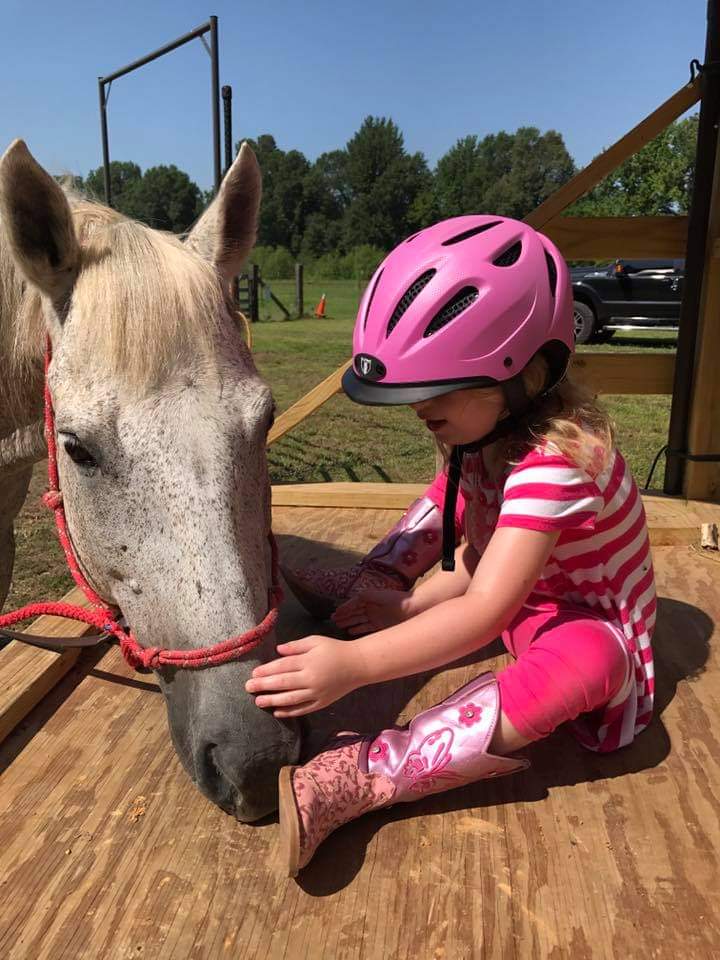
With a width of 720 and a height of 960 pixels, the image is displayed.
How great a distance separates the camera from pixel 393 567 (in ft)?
8.36

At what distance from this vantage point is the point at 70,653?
2178mm

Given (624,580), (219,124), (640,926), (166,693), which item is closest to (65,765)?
(166,693)

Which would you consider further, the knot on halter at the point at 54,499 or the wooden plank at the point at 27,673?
the wooden plank at the point at 27,673

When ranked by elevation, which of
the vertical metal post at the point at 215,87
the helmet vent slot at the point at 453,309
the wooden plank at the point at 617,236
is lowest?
the helmet vent slot at the point at 453,309

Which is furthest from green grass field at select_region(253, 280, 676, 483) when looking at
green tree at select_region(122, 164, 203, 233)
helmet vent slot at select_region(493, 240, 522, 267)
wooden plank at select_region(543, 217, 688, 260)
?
green tree at select_region(122, 164, 203, 233)

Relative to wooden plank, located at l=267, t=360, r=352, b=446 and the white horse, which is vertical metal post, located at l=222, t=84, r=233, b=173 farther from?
the white horse

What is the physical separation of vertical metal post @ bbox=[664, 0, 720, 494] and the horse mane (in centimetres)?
289

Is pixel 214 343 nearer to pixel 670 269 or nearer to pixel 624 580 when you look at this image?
pixel 624 580

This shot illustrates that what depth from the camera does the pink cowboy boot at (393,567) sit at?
2484mm

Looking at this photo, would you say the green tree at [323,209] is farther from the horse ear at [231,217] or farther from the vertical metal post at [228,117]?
the horse ear at [231,217]

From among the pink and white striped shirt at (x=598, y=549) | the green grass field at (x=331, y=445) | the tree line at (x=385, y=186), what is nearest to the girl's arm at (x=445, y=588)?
the pink and white striped shirt at (x=598, y=549)

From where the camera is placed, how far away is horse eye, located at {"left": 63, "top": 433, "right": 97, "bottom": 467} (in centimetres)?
146

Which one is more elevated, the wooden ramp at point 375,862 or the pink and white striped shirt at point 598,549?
the pink and white striped shirt at point 598,549

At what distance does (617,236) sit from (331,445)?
16.8ft
